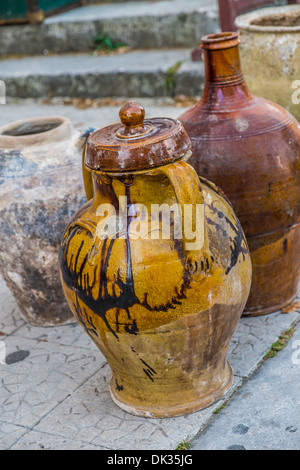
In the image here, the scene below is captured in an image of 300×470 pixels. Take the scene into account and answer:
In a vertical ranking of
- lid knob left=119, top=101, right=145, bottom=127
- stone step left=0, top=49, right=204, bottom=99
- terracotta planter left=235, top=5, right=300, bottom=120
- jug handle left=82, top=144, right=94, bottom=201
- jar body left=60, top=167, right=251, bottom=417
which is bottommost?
stone step left=0, top=49, right=204, bottom=99

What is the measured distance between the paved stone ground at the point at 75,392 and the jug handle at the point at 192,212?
2.29 feet

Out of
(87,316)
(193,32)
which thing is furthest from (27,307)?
(193,32)

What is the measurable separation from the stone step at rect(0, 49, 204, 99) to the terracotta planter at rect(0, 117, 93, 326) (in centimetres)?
375

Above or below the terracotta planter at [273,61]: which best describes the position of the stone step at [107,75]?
below

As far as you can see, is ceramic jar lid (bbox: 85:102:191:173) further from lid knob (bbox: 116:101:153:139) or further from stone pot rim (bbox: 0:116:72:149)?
stone pot rim (bbox: 0:116:72:149)

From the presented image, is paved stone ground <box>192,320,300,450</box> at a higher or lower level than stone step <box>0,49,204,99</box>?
lower

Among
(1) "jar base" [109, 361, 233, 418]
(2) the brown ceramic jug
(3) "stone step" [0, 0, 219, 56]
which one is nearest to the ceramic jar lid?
(2) the brown ceramic jug

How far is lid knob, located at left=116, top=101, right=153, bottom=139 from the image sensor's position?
2.36 metres

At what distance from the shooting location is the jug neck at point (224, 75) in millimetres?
2920

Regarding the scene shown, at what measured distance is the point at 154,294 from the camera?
2.32 m

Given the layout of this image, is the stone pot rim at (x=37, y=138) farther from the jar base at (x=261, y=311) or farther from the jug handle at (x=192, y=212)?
the jar base at (x=261, y=311)

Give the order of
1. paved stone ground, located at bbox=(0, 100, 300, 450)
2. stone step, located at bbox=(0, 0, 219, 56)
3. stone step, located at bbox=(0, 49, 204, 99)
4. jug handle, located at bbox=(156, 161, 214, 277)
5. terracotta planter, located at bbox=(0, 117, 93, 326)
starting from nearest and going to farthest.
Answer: jug handle, located at bbox=(156, 161, 214, 277) < paved stone ground, located at bbox=(0, 100, 300, 450) < terracotta planter, located at bbox=(0, 117, 93, 326) < stone step, located at bbox=(0, 49, 204, 99) < stone step, located at bbox=(0, 0, 219, 56)

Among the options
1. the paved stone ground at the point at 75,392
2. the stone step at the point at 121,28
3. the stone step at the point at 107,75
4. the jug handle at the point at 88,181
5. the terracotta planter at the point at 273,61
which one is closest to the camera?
the paved stone ground at the point at 75,392

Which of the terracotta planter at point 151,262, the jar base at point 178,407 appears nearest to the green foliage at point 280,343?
the jar base at point 178,407
